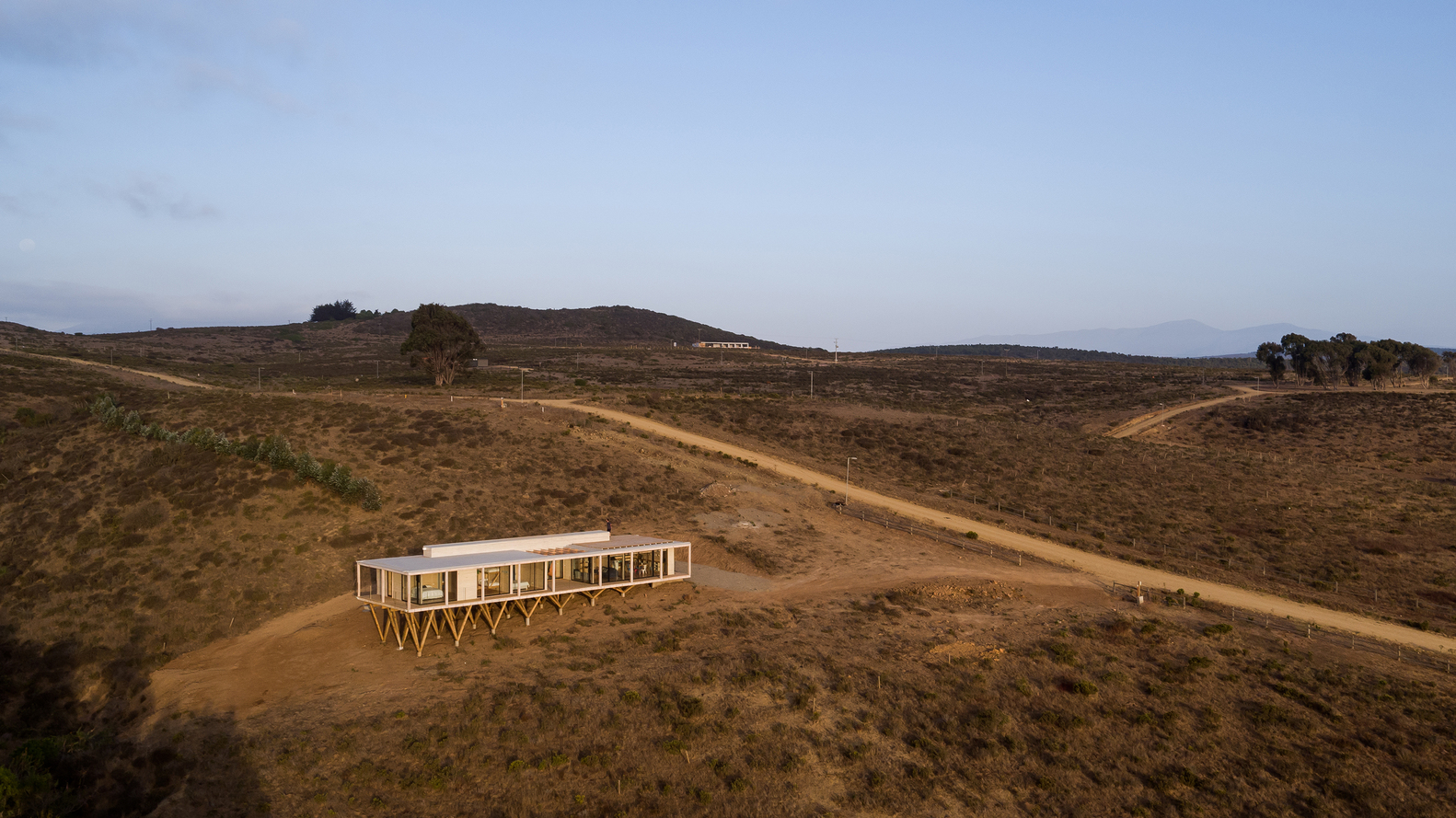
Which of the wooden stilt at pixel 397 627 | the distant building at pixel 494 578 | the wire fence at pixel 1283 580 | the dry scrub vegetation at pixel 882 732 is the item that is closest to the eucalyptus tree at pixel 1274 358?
the wire fence at pixel 1283 580

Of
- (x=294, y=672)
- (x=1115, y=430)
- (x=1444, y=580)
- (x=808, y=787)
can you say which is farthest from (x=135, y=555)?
(x=1115, y=430)

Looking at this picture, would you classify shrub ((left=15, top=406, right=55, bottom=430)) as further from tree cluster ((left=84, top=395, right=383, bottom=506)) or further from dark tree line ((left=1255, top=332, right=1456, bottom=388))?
dark tree line ((left=1255, top=332, right=1456, bottom=388))

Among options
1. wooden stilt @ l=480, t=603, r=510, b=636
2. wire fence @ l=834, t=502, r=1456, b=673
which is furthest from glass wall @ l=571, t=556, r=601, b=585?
wire fence @ l=834, t=502, r=1456, b=673

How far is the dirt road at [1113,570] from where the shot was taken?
108 ft

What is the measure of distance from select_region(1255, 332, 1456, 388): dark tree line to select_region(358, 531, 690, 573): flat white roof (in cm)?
10620

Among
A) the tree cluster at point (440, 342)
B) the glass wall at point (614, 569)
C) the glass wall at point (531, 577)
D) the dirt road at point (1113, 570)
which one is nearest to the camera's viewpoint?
the glass wall at point (531, 577)

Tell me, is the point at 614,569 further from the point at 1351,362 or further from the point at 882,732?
the point at 1351,362

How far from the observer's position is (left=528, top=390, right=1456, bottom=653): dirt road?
32.9 metres

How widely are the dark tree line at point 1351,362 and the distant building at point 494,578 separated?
106002 mm

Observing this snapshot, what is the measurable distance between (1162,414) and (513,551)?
268 ft

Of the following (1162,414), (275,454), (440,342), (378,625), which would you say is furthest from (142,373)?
(1162,414)

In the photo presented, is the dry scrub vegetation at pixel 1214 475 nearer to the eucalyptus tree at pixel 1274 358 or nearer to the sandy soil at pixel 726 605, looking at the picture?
the sandy soil at pixel 726 605

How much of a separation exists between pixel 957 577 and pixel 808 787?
18064mm

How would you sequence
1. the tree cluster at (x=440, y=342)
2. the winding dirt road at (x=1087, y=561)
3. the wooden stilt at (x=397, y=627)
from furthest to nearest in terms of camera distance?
the tree cluster at (x=440, y=342), the winding dirt road at (x=1087, y=561), the wooden stilt at (x=397, y=627)
